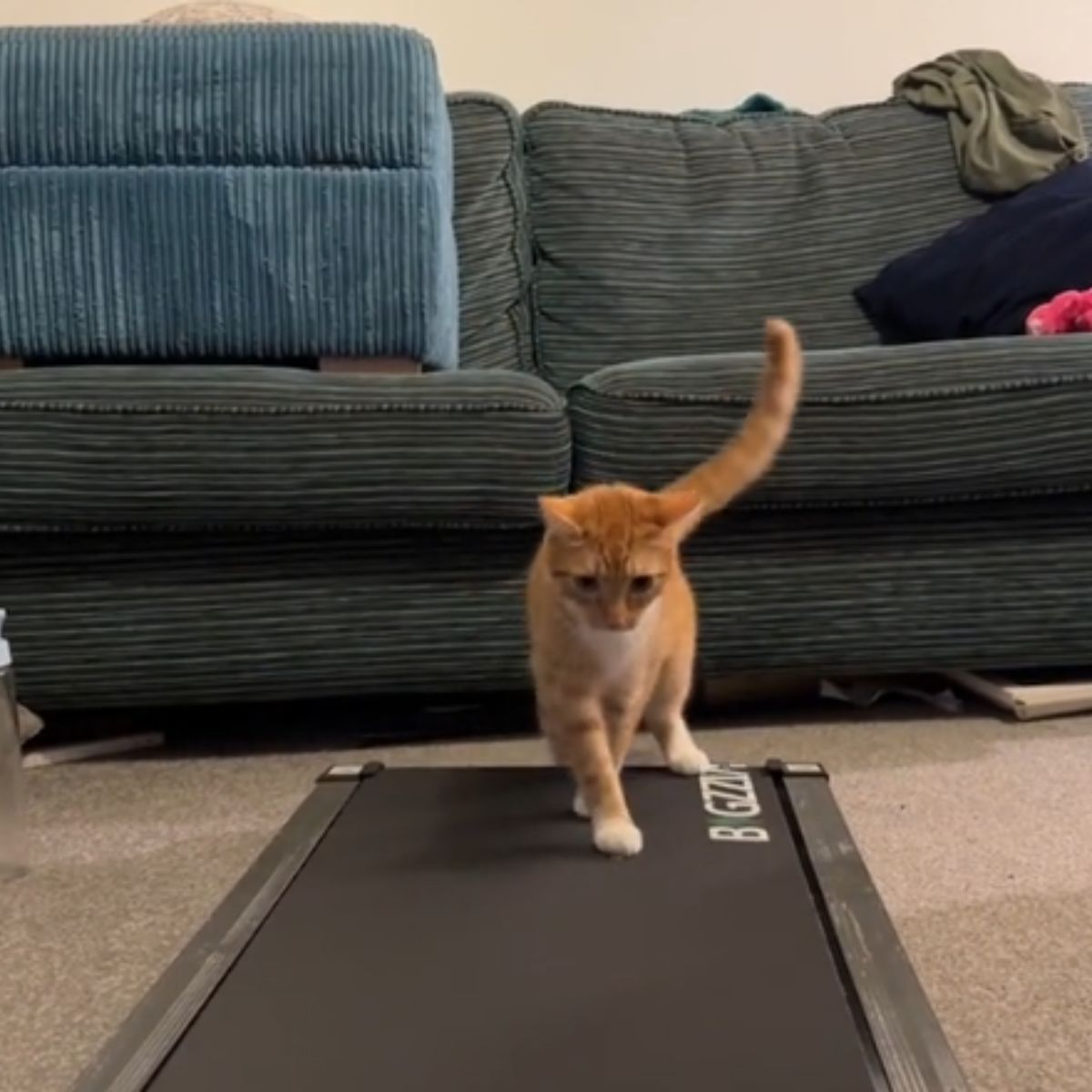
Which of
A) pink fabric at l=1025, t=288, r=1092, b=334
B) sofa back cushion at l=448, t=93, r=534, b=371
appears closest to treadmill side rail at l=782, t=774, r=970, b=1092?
pink fabric at l=1025, t=288, r=1092, b=334

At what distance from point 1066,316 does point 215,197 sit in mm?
1171

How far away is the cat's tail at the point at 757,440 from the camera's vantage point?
1.33 m

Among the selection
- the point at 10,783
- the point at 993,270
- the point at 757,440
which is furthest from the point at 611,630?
the point at 993,270

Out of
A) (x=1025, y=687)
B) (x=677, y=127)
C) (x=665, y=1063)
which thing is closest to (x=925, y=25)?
(x=677, y=127)

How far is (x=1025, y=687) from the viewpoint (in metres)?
1.73

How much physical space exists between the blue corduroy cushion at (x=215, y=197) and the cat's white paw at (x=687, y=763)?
805 millimetres

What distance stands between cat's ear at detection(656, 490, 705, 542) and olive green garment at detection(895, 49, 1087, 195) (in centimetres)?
133

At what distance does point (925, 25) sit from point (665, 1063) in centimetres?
233

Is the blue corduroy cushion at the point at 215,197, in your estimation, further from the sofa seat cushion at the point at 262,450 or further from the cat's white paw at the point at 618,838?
the cat's white paw at the point at 618,838

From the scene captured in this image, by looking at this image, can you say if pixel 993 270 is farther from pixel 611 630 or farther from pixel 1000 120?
pixel 611 630

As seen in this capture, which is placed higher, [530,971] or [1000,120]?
[1000,120]

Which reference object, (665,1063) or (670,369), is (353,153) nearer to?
(670,369)

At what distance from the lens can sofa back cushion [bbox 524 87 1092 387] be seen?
2.20 meters

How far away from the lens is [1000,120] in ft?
7.43
